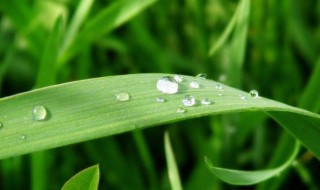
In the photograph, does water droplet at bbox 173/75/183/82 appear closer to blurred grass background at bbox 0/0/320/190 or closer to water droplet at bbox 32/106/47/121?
water droplet at bbox 32/106/47/121

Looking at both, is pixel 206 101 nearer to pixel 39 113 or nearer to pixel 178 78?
pixel 178 78

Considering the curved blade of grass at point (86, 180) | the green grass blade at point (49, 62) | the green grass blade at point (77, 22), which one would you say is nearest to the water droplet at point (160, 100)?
the curved blade of grass at point (86, 180)

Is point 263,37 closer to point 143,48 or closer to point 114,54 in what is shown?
point 143,48

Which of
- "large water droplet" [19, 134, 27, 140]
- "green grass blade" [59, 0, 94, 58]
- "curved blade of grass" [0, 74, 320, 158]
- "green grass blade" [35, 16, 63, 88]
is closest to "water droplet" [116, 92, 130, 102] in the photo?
"curved blade of grass" [0, 74, 320, 158]

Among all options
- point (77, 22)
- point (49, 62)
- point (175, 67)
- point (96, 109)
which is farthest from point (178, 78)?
point (175, 67)

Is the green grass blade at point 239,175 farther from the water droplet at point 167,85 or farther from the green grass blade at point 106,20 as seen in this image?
the green grass blade at point 106,20

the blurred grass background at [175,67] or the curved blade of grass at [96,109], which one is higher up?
the curved blade of grass at [96,109]
